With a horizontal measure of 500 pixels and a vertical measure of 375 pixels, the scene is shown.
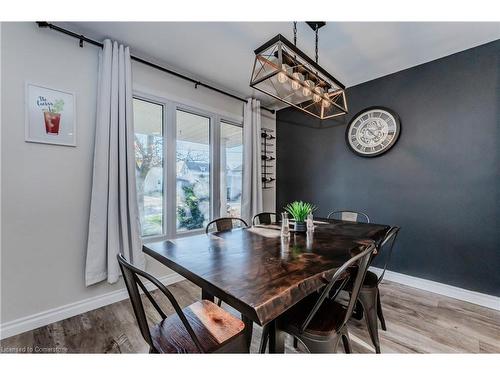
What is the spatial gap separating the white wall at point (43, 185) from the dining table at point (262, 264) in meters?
1.17

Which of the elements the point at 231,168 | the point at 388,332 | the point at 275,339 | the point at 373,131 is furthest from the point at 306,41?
the point at 388,332

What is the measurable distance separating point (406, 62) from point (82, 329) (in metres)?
4.13

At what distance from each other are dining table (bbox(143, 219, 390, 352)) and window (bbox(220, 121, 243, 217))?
1.45 m

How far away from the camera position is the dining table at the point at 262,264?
0.87 meters

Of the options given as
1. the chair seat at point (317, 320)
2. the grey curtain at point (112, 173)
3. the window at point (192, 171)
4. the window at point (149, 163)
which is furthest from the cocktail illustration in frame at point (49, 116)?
the chair seat at point (317, 320)

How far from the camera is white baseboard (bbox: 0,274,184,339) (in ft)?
5.72

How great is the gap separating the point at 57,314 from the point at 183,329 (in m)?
1.62

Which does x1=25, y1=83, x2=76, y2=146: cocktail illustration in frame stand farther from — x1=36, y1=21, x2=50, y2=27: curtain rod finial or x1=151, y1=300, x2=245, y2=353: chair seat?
x1=151, y1=300, x2=245, y2=353: chair seat

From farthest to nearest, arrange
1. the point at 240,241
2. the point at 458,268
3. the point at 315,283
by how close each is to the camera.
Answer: the point at 458,268 < the point at 240,241 < the point at 315,283

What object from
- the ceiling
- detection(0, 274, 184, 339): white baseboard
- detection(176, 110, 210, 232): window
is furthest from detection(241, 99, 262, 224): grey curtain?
detection(0, 274, 184, 339): white baseboard

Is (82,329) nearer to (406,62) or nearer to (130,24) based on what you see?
(130,24)

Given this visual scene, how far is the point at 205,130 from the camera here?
3146 millimetres

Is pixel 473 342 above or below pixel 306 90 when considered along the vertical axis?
below
